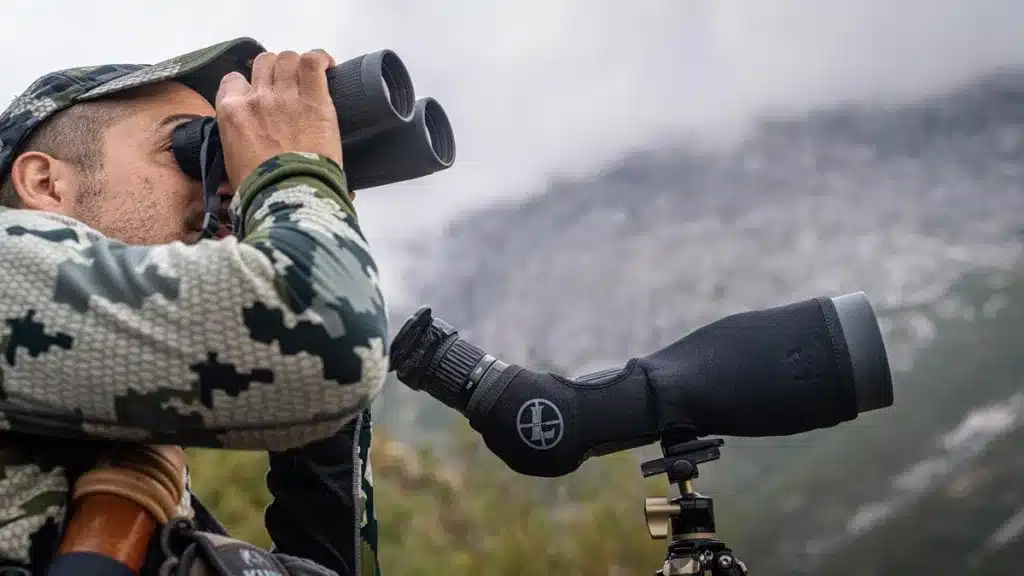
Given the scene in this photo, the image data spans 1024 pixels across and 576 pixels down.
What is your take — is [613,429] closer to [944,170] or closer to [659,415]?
[659,415]

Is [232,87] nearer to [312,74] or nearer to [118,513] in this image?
[312,74]

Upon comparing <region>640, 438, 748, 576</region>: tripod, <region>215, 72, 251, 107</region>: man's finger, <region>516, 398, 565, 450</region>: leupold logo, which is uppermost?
<region>215, 72, 251, 107</region>: man's finger

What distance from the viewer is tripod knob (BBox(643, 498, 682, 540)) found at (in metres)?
1.08

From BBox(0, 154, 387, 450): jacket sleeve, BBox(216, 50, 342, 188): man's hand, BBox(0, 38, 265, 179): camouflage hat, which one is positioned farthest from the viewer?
BBox(0, 38, 265, 179): camouflage hat

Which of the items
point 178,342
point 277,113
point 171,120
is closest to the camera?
point 178,342

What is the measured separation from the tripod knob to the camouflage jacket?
392 millimetres

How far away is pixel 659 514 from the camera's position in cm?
108

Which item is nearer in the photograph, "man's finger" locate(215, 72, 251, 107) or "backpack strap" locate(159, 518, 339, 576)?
"backpack strap" locate(159, 518, 339, 576)

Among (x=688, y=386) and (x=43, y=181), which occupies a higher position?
(x=43, y=181)

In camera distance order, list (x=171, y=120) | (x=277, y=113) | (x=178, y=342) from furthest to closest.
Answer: (x=171, y=120)
(x=277, y=113)
(x=178, y=342)

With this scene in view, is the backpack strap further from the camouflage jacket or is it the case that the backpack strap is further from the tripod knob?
the tripod knob

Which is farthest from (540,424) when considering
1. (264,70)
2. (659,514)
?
(264,70)

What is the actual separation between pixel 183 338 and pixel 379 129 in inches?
12.1

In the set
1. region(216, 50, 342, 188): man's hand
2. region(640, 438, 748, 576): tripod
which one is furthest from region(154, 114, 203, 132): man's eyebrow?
region(640, 438, 748, 576): tripod
